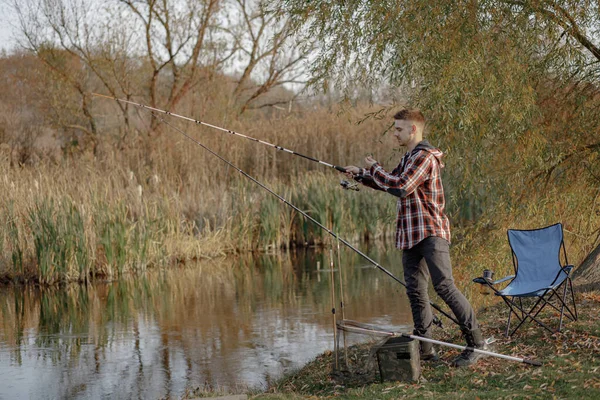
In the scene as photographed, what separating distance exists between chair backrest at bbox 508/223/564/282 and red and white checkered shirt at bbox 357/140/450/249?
1.43 meters

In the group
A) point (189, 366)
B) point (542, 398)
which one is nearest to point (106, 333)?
point (189, 366)

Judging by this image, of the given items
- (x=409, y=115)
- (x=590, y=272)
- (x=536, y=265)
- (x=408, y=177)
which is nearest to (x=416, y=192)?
(x=408, y=177)

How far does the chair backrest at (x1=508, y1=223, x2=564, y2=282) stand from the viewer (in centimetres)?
658

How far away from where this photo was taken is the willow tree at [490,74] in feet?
25.9

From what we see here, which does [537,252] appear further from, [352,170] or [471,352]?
[352,170]

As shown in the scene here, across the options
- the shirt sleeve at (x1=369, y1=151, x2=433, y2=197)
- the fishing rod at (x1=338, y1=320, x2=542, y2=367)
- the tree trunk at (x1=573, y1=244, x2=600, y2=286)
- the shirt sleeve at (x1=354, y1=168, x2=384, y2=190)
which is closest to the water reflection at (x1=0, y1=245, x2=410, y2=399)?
the fishing rod at (x1=338, y1=320, x2=542, y2=367)

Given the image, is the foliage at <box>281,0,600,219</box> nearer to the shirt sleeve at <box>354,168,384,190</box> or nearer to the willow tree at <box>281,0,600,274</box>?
the willow tree at <box>281,0,600,274</box>

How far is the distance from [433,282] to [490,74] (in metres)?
3.10

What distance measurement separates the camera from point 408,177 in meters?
5.33

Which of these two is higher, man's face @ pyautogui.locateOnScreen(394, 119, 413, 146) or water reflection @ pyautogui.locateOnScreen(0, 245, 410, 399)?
man's face @ pyautogui.locateOnScreen(394, 119, 413, 146)

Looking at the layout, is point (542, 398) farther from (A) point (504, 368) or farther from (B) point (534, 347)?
(B) point (534, 347)

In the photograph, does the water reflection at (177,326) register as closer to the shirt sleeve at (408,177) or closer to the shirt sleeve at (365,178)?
the shirt sleeve at (365,178)

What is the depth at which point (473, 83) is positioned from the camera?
8039mm

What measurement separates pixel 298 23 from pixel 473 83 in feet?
6.01
